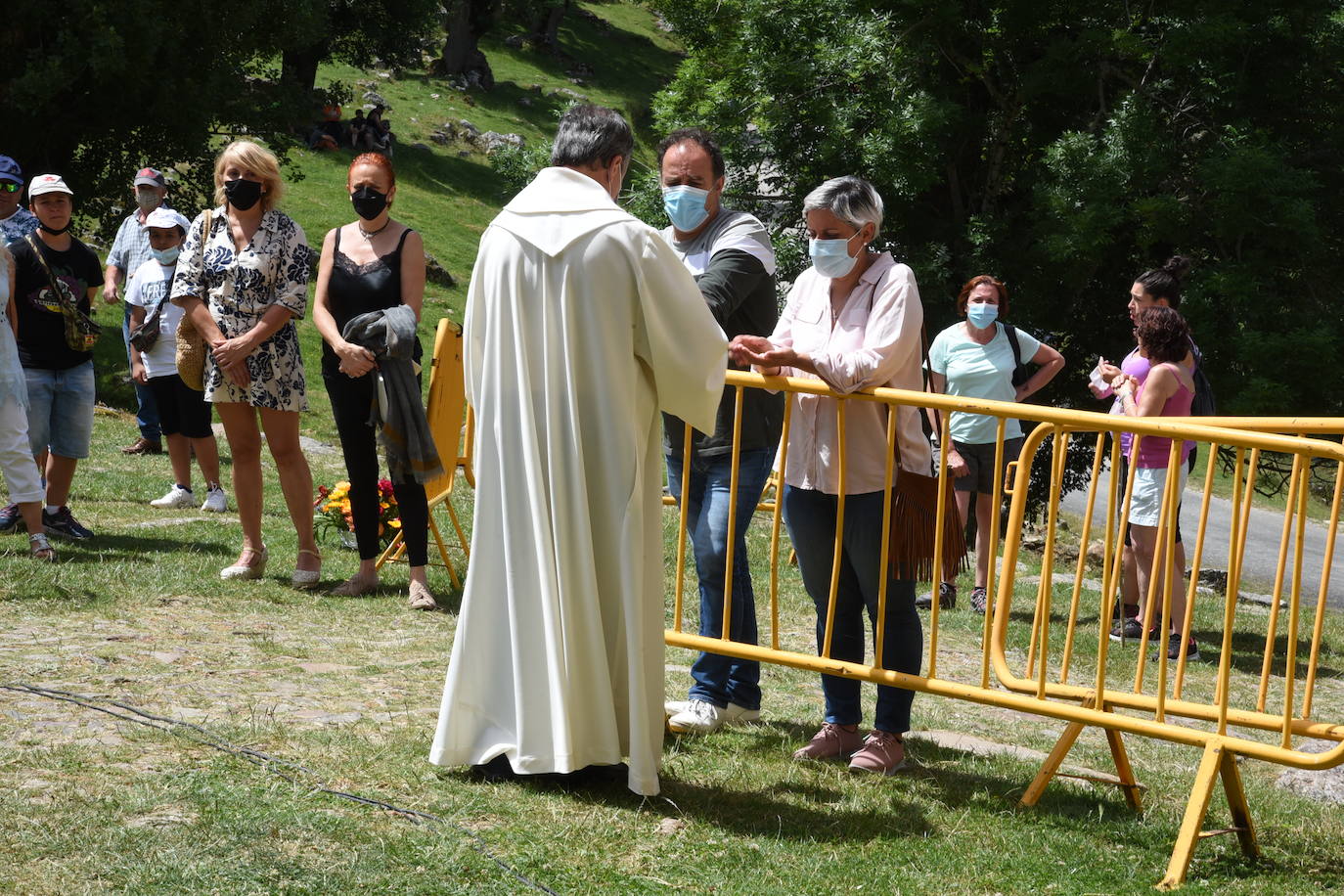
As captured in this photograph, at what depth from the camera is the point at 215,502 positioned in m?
9.89

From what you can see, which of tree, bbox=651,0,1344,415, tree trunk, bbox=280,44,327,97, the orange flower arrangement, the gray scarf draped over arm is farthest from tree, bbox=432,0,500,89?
the gray scarf draped over arm

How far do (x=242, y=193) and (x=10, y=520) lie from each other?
2.89m

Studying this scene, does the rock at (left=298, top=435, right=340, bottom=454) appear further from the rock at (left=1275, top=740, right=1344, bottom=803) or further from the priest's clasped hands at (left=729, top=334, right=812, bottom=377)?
the rock at (left=1275, top=740, right=1344, bottom=803)

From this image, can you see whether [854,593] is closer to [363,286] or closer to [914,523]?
[914,523]

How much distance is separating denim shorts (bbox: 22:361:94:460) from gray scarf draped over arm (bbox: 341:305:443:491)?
2.51m

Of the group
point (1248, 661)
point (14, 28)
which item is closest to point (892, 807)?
point (1248, 661)

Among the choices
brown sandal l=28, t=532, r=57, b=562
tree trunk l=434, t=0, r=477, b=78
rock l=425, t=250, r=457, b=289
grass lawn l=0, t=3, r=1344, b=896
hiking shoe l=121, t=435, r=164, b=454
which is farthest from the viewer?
tree trunk l=434, t=0, r=477, b=78

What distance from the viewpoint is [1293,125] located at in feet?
42.5

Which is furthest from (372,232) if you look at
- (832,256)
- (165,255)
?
(165,255)

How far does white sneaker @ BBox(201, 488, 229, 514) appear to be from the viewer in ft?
32.4

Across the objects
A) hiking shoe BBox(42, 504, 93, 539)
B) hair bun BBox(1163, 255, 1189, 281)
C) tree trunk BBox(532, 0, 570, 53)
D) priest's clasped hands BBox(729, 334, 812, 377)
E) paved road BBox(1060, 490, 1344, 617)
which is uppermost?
tree trunk BBox(532, 0, 570, 53)

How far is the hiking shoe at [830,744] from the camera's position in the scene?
4965 mm

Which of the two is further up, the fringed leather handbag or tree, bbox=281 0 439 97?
tree, bbox=281 0 439 97

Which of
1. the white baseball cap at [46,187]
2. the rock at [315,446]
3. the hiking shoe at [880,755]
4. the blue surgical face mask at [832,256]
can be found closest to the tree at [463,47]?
the rock at [315,446]
